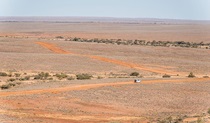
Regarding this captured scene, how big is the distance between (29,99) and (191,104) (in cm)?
1007

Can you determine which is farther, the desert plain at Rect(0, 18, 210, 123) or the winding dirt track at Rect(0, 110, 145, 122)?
the desert plain at Rect(0, 18, 210, 123)

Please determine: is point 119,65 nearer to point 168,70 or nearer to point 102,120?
point 168,70

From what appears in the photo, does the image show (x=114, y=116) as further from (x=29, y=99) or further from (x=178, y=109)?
(x=29, y=99)

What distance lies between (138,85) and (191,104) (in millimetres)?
6750

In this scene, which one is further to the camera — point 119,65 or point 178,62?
point 178,62

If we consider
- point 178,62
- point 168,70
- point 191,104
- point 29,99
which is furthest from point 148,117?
point 178,62

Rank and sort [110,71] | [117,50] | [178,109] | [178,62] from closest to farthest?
[178,109]
[110,71]
[178,62]
[117,50]

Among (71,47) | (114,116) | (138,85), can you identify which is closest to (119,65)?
(138,85)

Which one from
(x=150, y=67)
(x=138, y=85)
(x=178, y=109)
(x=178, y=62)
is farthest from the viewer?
(x=178, y=62)

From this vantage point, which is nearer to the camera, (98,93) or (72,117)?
(72,117)

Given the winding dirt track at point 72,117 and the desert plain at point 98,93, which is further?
the desert plain at point 98,93

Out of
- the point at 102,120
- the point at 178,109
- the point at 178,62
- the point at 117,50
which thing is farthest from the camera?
the point at 117,50

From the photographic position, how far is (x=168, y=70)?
4606 centimetres

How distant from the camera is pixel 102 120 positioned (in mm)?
20375
